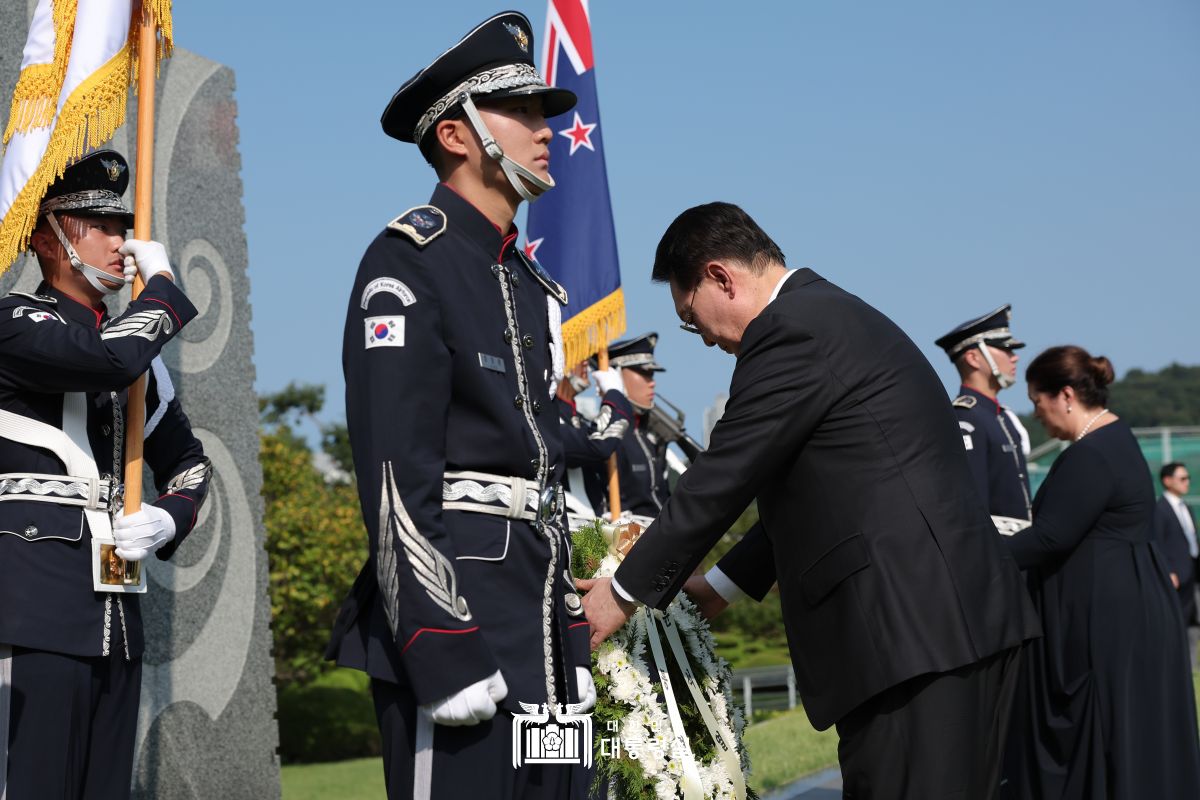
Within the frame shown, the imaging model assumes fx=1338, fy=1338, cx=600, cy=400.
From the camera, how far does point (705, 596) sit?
390cm

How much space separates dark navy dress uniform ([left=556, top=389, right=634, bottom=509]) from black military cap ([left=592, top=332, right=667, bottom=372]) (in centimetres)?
109

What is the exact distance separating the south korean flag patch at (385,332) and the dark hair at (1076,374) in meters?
3.97

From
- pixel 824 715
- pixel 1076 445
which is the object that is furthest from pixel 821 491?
pixel 1076 445

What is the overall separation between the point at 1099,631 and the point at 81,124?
4.42 meters

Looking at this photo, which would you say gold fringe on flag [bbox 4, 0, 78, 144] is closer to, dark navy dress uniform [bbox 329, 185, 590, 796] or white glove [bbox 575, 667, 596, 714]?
dark navy dress uniform [bbox 329, 185, 590, 796]

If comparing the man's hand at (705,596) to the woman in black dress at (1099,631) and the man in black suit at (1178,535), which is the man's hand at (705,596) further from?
the man in black suit at (1178,535)

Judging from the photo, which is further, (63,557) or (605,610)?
(63,557)

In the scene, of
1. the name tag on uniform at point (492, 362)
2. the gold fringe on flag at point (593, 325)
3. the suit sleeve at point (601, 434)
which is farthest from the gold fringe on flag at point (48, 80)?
the gold fringe on flag at point (593, 325)

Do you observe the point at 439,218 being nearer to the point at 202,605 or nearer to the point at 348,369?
the point at 348,369

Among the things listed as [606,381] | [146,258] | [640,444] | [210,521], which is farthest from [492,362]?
[640,444]

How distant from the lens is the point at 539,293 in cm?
319

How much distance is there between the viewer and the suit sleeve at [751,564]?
384 cm

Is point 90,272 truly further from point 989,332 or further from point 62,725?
point 989,332

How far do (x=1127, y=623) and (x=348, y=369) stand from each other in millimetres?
4108
